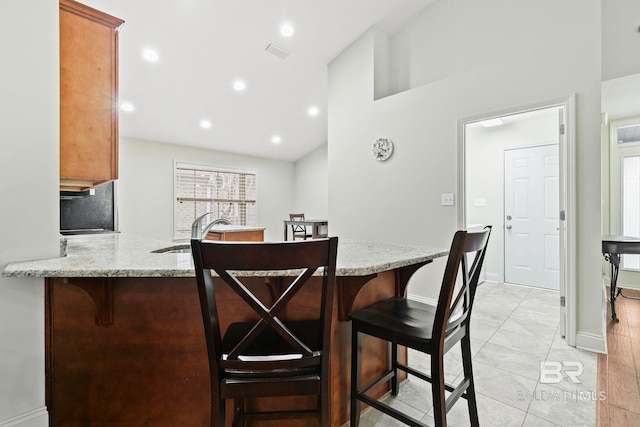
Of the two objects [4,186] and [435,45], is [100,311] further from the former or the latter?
[435,45]

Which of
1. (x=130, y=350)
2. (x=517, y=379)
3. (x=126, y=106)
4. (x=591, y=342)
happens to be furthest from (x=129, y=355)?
→ (x=126, y=106)

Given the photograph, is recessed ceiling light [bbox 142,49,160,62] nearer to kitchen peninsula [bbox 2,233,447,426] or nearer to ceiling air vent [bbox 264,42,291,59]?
ceiling air vent [bbox 264,42,291,59]

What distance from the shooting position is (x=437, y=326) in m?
1.11

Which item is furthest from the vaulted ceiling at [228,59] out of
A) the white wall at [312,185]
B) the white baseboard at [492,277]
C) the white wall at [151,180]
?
the white baseboard at [492,277]

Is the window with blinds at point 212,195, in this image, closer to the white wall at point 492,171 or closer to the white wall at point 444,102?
the white wall at point 444,102

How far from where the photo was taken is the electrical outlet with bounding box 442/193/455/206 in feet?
10.2

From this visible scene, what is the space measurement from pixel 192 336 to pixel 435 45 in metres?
3.72

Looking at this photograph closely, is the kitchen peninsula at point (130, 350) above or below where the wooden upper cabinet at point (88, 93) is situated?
below

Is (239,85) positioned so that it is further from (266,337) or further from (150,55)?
(266,337)

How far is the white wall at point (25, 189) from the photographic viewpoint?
1.25 m

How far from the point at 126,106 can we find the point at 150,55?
1261 mm

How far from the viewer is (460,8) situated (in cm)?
320

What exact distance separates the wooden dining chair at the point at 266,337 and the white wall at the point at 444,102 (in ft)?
8.16

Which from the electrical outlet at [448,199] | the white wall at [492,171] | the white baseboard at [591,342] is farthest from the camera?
the white wall at [492,171]
